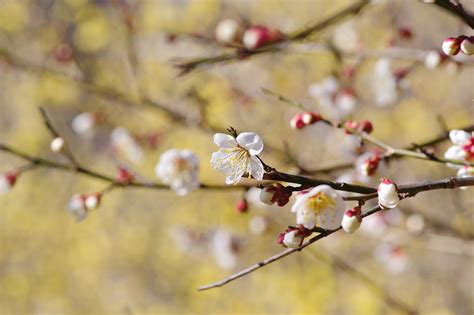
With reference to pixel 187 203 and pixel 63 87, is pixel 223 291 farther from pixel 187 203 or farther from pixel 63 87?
pixel 63 87

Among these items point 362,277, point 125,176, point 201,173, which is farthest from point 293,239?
point 201,173

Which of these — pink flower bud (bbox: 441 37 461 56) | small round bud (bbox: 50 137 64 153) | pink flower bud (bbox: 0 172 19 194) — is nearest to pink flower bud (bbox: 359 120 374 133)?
pink flower bud (bbox: 441 37 461 56)

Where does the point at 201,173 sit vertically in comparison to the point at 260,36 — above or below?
above

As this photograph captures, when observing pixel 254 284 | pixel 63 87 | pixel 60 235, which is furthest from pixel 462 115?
pixel 60 235

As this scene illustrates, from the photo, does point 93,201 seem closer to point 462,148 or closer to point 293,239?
point 293,239

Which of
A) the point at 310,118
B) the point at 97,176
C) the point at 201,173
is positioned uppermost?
the point at 201,173

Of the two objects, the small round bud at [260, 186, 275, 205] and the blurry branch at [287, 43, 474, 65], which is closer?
the small round bud at [260, 186, 275, 205]

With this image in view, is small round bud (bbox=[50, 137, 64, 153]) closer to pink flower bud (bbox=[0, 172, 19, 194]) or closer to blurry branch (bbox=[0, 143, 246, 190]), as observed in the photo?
blurry branch (bbox=[0, 143, 246, 190])
